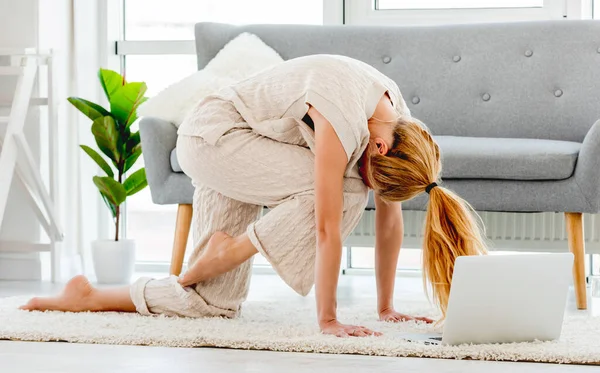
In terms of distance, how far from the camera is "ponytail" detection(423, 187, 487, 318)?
201 centimetres

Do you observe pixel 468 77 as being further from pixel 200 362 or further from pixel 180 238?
pixel 200 362

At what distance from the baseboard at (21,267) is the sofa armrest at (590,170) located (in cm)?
207

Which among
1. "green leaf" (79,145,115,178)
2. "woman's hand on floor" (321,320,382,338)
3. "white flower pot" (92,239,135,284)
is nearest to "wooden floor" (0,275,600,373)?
"woman's hand on floor" (321,320,382,338)

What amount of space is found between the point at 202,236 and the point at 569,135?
1.55 m

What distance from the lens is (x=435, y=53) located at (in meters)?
3.48

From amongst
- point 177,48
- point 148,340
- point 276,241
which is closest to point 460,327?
point 276,241

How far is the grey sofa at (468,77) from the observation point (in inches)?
123

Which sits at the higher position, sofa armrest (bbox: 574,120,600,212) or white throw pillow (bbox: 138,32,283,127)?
white throw pillow (bbox: 138,32,283,127)

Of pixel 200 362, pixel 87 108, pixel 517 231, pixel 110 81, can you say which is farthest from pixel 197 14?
pixel 200 362

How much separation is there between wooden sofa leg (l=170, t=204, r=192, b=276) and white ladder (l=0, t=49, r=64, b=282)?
65 centimetres

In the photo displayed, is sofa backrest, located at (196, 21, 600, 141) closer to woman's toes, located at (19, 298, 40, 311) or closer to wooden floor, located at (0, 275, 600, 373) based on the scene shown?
woman's toes, located at (19, 298, 40, 311)

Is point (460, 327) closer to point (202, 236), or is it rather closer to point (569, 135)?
point (202, 236)

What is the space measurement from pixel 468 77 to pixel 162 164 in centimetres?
119

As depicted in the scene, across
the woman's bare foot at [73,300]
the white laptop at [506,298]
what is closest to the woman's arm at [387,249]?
the white laptop at [506,298]
